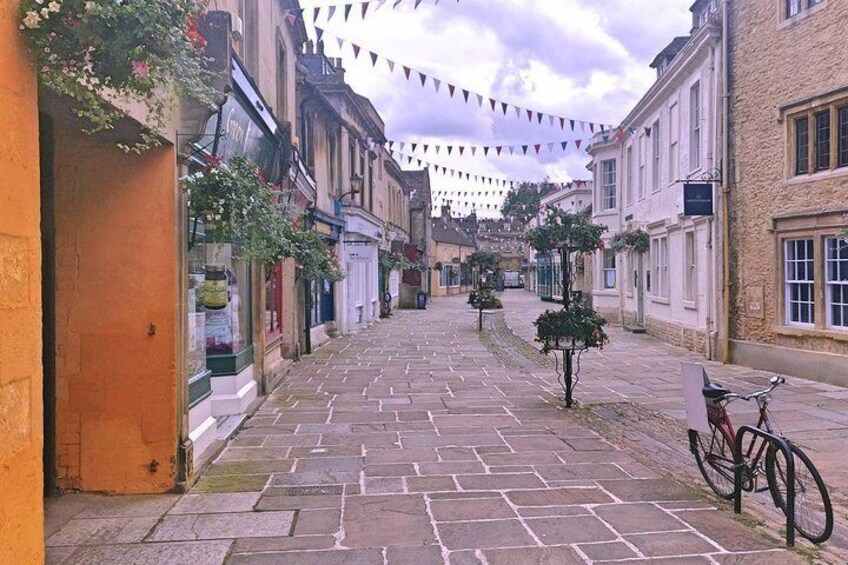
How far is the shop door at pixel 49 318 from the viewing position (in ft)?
16.6

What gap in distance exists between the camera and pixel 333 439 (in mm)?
7160

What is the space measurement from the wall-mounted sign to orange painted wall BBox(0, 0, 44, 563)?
12712 mm

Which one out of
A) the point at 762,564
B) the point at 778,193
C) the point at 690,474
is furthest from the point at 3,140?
the point at 778,193

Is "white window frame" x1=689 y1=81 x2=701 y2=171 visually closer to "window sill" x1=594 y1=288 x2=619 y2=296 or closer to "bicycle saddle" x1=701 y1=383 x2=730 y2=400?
"window sill" x1=594 y1=288 x2=619 y2=296

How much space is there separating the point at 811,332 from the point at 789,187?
2.46 m

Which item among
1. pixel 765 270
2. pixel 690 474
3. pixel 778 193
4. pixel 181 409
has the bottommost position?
pixel 690 474

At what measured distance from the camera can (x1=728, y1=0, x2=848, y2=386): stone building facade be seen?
36.3 ft

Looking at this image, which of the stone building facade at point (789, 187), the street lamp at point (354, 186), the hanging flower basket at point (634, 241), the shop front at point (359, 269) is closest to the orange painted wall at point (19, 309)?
the stone building facade at point (789, 187)

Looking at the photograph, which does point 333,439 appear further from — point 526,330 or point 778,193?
point 526,330

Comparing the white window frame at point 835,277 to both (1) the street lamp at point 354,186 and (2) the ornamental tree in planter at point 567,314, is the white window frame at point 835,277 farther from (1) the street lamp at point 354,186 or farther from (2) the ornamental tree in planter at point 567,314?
(1) the street lamp at point 354,186

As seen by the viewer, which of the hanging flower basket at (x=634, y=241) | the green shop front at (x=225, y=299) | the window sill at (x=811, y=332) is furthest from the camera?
the hanging flower basket at (x=634, y=241)

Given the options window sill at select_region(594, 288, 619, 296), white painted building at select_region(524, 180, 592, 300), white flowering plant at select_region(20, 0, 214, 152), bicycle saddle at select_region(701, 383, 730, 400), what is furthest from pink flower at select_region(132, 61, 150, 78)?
white painted building at select_region(524, 180, 592, 300)

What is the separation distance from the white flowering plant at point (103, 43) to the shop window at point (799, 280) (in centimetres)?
1119

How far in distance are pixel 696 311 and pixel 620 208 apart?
8.45 meters
